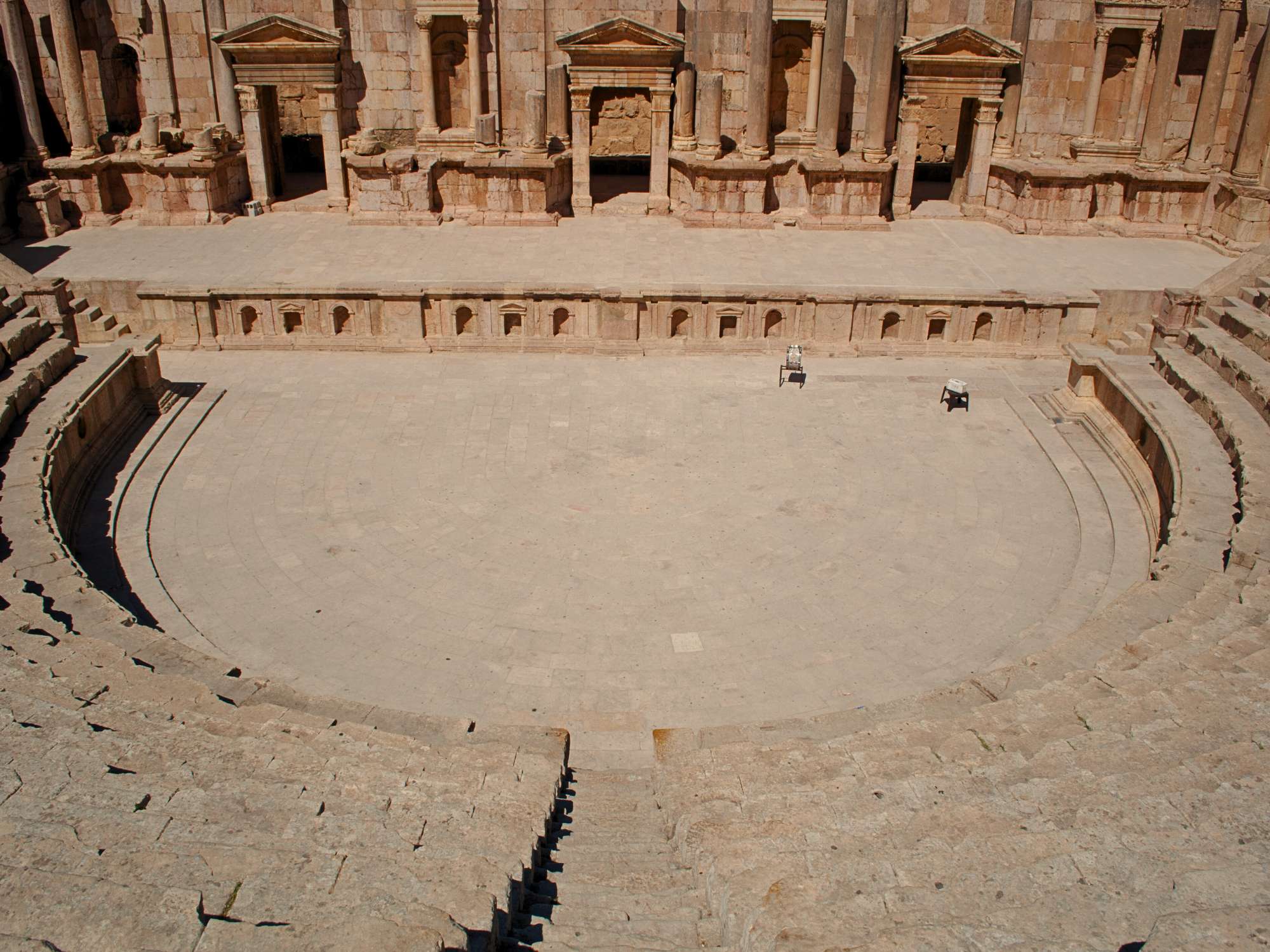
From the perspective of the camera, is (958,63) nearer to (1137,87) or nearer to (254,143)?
(1137,87)

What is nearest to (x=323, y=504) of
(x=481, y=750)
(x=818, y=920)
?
(x=481, y=750)

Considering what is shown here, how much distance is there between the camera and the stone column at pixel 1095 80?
2392 centimetres

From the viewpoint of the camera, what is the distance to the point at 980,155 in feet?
81.3

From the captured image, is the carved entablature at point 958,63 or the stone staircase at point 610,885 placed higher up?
the carved entablature at point 958,63

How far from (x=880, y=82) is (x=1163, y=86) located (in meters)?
6.24

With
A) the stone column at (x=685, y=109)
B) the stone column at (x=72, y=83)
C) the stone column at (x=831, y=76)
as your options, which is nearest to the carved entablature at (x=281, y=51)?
the stone column at (x=72, y=83)

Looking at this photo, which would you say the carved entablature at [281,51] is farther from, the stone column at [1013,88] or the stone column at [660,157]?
the stone column at [1013,88]

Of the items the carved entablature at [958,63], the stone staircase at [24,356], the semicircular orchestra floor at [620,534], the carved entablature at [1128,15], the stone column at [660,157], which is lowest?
the semicircular orchestra floor at [620,534]

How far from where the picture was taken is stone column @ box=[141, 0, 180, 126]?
78.4ft

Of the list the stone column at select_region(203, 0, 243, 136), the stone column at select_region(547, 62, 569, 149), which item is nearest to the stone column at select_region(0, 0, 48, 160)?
the stone column at select_region(203, 0, 243, 136)

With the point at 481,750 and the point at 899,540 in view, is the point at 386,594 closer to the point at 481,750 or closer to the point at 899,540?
the point at 481,750

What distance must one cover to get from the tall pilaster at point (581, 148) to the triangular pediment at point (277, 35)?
17.4 ft

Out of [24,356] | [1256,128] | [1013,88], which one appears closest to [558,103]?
[1013,88]

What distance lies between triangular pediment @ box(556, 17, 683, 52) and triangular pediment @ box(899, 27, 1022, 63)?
5.14 m
